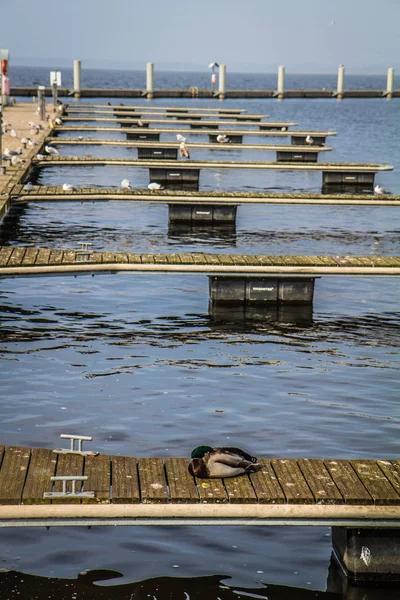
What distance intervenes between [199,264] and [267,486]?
7.68m

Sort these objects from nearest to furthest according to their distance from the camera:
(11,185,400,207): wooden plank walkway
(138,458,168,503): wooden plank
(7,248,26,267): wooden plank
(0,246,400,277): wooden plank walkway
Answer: (138,458,168,503): wooden plank, (7,248,26,267): wooden plank, (0,246,400,277): wooden plank walkway, (11,185,400,207): wooden plank walkway

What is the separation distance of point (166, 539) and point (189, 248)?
13214mm

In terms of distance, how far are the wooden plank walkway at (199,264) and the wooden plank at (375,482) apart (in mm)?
7049

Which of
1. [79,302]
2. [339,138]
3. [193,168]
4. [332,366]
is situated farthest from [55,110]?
[332,366]

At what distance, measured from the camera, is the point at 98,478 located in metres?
7.69

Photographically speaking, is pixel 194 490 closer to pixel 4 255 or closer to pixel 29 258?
pixel 29 258

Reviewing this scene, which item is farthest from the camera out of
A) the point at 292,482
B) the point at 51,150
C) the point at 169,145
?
the point at 169,145

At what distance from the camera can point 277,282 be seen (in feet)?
51.0

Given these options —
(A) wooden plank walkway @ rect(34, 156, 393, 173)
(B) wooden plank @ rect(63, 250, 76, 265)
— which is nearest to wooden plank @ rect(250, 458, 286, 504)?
(B) wooden plank @ rect(63, 250, 76, 265)

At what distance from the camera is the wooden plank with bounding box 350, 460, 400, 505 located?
7.41 meters

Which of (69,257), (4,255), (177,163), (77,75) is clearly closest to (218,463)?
(69,257)

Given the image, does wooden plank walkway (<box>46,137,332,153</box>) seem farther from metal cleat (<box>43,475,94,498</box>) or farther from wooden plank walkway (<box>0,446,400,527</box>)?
metal cleat (<box>43,475,94,498</box>)

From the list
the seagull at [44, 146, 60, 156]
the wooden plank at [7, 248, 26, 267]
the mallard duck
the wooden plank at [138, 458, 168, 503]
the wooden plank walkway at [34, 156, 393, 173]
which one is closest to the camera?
the wooden plank at [138, 458, 168, 503]

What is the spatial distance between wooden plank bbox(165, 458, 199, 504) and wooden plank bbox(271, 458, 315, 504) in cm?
69
